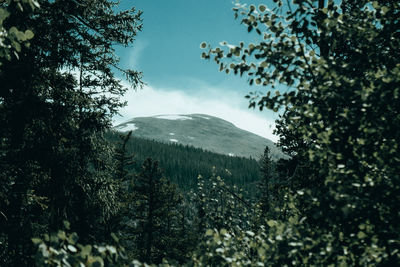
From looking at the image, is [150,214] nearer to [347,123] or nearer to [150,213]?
[150,213]

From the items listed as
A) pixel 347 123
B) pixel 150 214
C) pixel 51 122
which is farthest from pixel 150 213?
pixel 347 123

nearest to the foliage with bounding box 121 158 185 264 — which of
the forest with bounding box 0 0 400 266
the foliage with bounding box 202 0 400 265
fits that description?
the forest with bounding box 0 0 400 266

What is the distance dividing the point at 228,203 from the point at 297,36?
4.11m

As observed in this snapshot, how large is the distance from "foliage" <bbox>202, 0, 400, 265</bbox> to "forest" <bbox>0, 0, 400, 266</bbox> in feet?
0.05

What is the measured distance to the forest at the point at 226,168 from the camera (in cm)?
322

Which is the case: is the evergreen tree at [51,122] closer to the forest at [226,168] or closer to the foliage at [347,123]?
the forest at [226,168]

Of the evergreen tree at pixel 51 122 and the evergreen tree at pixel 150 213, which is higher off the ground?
the evergreen tree at pixel 51 122

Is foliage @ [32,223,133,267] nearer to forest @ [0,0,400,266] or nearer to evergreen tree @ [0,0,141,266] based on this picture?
forest @ [0,0,400,266]

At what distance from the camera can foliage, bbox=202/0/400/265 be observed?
10.3 feet

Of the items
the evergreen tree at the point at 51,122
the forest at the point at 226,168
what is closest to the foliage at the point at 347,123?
the forest at the point at 226,168

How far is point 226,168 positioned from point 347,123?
114 inches

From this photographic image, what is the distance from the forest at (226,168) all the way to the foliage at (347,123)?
0.05 ft

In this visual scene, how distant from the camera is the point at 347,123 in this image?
3494 mm

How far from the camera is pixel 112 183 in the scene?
32.8 ft
